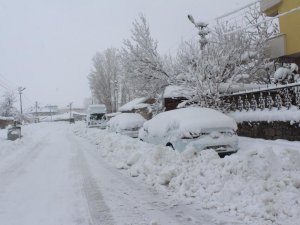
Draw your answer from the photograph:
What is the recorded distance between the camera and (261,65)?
2186cm

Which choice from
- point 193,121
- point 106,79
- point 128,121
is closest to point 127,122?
point 128,121

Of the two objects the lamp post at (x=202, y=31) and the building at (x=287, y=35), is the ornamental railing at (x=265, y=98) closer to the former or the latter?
the lamp post at (x=202, y=31)

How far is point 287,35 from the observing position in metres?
18.7

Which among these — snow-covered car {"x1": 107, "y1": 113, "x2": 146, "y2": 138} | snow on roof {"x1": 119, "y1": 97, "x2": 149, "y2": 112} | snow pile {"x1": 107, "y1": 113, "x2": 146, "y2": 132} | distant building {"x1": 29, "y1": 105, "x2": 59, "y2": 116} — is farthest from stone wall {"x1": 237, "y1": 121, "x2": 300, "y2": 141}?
distant building {"x1": 29, "y1": 105, "x2": 59, "y2": 116}

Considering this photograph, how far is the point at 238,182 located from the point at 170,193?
4.66ft

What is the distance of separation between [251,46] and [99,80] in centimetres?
4312

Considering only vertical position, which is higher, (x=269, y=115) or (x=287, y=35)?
(x=287, y=35)

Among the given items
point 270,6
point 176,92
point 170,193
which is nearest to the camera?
point 170,193

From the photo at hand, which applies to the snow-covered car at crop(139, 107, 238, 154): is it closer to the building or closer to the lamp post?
the lamp post

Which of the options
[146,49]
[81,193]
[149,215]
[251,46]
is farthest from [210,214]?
[251,46]

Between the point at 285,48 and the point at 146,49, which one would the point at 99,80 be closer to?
the point at 146,49

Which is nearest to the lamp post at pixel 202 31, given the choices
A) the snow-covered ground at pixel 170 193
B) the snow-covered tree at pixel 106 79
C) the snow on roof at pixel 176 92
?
the snow on roof at pixel 176 92

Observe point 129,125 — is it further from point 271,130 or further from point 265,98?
point 271,130

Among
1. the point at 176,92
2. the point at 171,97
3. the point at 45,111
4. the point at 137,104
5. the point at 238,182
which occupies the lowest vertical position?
the point at 238,182
